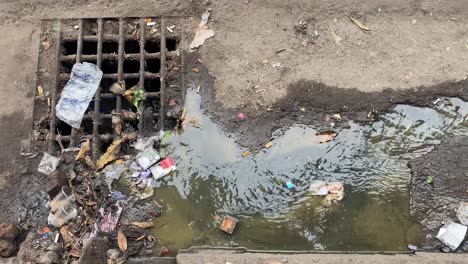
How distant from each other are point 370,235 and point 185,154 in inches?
64.3

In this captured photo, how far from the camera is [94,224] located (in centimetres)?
357

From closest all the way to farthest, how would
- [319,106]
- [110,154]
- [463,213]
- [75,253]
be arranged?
[75,253] < [463,213] < [110,154] < [319,106]

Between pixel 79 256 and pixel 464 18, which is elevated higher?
pixel 464 18

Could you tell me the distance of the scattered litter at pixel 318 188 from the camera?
145 inches

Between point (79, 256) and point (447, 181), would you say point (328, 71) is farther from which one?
point (79, 256)

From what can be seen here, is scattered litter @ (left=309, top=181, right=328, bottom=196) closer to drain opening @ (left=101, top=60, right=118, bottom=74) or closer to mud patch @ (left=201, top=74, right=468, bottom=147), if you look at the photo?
mud patch @ (left=201, top=74, right=468, bottom=147)

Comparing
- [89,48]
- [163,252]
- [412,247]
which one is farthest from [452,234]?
[89,48]

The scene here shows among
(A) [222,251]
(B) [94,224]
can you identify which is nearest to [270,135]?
(A) [222,251]

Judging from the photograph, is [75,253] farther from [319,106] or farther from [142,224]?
[319,106]

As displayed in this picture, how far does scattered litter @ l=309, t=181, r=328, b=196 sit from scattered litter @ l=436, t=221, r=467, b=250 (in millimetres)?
924

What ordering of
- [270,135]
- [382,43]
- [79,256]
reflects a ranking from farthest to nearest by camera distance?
[382,43]
[270,135]
[79,256]

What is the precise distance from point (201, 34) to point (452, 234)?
2.69 meters

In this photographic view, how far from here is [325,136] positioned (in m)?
3.86

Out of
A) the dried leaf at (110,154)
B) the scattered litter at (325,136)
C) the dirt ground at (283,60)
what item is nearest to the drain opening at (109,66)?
the dirt ground at (283,60)
